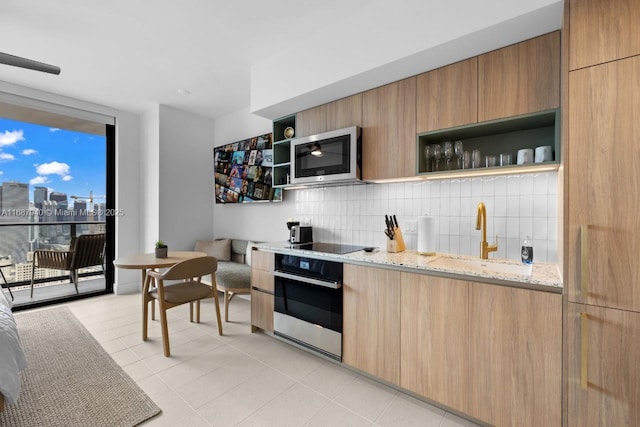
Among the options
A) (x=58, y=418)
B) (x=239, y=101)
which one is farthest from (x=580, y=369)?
(x=239, y=101)

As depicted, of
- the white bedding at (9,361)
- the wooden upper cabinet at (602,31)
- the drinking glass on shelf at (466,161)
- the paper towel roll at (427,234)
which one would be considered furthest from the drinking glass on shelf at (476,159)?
the white bedding at (9,361)

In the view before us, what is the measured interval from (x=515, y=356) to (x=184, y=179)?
4251mm

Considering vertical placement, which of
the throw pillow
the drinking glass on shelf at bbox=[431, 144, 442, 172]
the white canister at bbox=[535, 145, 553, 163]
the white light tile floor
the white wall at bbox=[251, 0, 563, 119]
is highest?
the white wall at bbox=[251, 0, 563, 119]

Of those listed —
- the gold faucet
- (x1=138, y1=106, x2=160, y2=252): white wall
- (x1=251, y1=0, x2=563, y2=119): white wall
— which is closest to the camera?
(x1=251, y1=0, x2=563, y2=119): white wall

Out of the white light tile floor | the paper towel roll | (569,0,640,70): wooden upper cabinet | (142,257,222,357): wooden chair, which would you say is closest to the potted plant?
(142,257,222,357): wooden chair

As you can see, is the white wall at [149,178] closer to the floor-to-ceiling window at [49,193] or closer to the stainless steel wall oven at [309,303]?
the floor-to-ceiling window at [49,193]

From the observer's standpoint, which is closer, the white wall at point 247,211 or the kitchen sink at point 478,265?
the kitchen sink at point 478,265

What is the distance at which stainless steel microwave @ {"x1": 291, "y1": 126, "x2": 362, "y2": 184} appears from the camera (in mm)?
2309

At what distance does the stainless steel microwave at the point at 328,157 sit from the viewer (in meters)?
2.31

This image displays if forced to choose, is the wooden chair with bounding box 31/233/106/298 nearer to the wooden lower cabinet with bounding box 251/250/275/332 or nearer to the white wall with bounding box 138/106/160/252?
the white wall with bounding box 138/106/160/252

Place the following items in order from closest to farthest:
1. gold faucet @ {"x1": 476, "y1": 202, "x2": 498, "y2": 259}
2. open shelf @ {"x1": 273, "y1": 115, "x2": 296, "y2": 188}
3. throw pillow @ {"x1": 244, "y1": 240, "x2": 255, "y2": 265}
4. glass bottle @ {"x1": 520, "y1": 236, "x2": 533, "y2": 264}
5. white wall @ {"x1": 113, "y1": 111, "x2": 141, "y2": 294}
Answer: glass bottle @ {"x1": 520, "y1": 236, "x2": 533, "y2": 264}, gold faucet @ {"x1": 476, "y1": 202, "x2": 498, "y2": 259}, open shelf @ {"x1": 273, "y1": 115, "x2": 296, "y2": 188}, throw pillow @ {"x1": 244, "y1": 240, "x2": 255, "y2": 265}, white wall @ {"x1": 113, "y1": 111, "x2": 141, "y2": 294}

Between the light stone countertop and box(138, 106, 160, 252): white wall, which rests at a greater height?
box(138, 106, 160, 252): white wall

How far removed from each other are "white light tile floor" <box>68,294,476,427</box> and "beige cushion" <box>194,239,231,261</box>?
3.77 feet

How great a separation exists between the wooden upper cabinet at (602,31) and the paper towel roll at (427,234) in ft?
3.92
